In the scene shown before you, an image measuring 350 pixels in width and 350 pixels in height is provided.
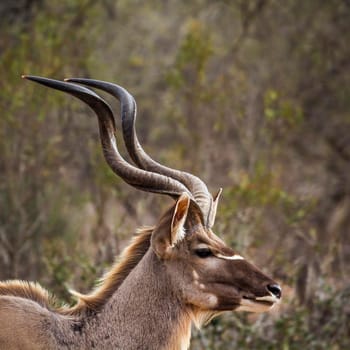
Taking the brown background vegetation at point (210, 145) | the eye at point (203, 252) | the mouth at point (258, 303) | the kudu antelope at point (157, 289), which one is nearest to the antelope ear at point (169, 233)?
the kudu antelope at point (157, 289)

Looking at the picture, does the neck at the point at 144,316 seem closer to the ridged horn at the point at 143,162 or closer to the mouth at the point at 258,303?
the mouth at the point at 258,303

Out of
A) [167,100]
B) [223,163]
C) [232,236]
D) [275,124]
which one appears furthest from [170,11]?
[232,236]

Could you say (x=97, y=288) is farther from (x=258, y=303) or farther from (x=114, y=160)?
(x=258, y=303)

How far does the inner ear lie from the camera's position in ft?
16.9

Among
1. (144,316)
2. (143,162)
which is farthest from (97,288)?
(143,162)

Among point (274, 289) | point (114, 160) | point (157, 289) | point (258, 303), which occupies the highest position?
point (114, 160)

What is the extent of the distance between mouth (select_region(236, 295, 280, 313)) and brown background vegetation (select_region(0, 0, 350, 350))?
265cm

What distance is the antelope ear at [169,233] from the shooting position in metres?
5.21

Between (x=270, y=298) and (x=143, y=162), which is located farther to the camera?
(x=143, y=162)

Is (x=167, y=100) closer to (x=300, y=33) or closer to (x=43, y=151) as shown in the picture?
(x=300, y=33)

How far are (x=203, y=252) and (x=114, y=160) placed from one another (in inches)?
28.5

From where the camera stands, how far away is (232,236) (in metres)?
9.18

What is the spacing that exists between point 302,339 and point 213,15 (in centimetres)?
1363

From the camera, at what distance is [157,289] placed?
5.30m
